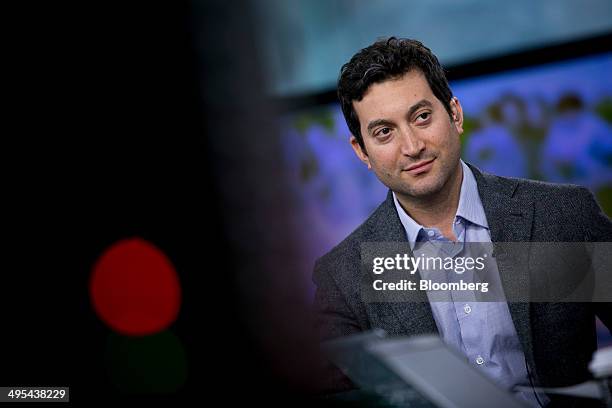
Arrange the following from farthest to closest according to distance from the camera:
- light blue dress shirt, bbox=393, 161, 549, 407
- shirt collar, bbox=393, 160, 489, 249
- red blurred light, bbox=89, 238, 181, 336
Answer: red blurred light, bbox=89, 238, 181, 336 → shirt collar, bbox=393, 160, 489, 249 → light blue dress shirt, bbox=393, 161, 549, 407

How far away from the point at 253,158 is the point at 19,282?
67 cm

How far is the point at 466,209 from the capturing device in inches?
48.1

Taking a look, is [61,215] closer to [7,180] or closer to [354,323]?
[7,180]

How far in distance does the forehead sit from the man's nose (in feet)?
0.14

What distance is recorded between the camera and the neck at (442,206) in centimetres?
123

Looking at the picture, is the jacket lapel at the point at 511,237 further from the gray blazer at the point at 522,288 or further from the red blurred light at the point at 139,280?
the red blurred light at the point at 139,280

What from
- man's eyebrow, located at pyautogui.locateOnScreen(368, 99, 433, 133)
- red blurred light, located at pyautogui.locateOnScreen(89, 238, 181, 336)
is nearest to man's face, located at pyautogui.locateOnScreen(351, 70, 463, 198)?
man's eyebrow, located at pyautogui.locateOnScreen(368, 99, 433, 133)

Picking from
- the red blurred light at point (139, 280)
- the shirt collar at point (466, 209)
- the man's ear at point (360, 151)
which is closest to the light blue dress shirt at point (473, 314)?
the shirt collar at point (466, 209)

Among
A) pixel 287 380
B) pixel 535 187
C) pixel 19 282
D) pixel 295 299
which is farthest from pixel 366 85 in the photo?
pixel 19 282

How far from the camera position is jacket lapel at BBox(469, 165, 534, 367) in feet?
3.74

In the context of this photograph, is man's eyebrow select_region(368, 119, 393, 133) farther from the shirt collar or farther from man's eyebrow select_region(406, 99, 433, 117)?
the shirt collar

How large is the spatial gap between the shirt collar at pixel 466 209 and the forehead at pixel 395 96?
7.1 inches

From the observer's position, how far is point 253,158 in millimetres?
1545

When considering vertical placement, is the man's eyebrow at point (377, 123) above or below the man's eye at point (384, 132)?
above
